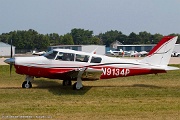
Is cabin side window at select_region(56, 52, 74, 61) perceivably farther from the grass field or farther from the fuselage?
the grass field

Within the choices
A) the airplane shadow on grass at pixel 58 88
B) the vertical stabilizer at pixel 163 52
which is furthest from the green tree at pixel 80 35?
the vertical stabilizer at pixel 163 52

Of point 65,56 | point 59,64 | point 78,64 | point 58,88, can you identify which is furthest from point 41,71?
point 78,64

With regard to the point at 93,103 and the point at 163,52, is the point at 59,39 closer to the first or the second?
the point at 163,52

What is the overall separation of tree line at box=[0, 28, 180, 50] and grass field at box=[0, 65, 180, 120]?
71256mm

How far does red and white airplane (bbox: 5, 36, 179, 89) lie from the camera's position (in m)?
14.1

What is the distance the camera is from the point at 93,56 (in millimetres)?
14250

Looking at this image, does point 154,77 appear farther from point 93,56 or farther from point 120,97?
point 120,97

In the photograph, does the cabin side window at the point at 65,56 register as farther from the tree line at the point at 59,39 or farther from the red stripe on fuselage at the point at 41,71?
the tree line at the point at 59,39

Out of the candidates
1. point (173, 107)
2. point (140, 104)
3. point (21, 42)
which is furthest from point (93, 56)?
point (21, 42)

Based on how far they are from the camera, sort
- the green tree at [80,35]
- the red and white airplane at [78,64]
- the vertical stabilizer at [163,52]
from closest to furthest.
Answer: the red and white airplane at [78,64] → the vertical stabilizer at [163,52] → the green tree at [80,35]

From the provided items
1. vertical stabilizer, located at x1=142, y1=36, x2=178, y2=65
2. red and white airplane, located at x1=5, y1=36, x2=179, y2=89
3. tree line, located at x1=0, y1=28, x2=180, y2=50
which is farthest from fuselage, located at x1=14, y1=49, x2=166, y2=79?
tree line, located at x1=0, y1=28, x2=180, y2=50

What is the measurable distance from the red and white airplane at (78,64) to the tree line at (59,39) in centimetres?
6971

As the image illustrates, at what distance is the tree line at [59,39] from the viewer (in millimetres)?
122500

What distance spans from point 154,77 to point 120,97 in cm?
681
